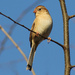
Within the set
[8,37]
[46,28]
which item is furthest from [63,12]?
[46,28]

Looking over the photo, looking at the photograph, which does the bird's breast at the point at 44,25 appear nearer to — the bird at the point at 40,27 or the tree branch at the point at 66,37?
the bird at the point at 40,27

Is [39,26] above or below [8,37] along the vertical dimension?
above

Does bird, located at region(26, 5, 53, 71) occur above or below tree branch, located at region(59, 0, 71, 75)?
above

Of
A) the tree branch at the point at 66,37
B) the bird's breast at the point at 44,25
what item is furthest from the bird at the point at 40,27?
the tree branch at the point at 66,37

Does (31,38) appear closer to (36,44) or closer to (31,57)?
(36,44)

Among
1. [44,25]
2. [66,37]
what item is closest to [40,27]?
[44,25]

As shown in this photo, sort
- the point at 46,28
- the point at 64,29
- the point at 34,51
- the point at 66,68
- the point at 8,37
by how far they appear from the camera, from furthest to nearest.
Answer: the point at 34,51
the point at 46,28
the point at 8,37
the point at 64,29
the point at 66,68

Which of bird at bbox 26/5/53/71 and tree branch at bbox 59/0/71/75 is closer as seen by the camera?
tree branch at bbox 59/0/71/75

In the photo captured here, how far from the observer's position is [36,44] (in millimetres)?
3406

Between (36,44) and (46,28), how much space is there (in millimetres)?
539

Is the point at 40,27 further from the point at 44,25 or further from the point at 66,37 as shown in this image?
the point at 66,37

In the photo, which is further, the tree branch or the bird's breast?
the bird's breast

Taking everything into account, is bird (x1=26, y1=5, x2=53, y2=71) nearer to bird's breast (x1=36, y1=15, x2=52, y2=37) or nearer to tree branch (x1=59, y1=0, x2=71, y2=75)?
bird's breast (x1=36, y1=15, x2=52, y2=37)

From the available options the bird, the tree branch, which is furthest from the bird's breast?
the tree branch
